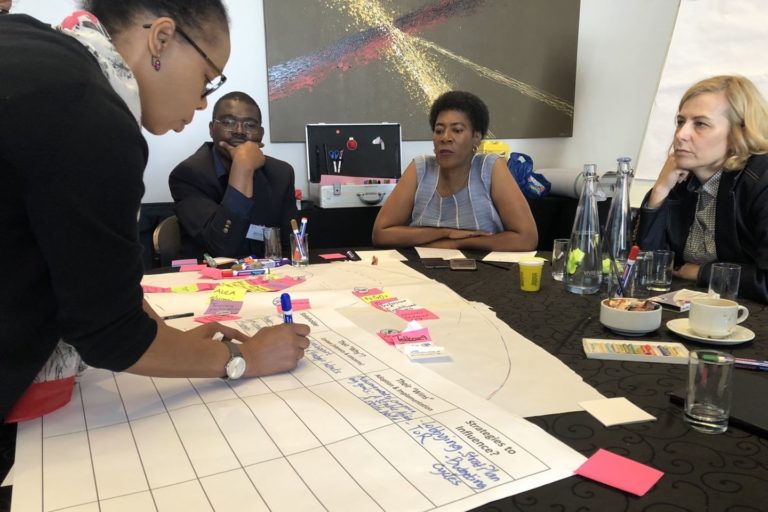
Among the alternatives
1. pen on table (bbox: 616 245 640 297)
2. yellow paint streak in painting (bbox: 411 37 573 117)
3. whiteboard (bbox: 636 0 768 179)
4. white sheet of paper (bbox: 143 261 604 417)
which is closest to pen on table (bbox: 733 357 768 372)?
white sheet of paper (bbox: 143 261 604 417)

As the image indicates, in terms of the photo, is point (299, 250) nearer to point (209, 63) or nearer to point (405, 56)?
point (209, 63)

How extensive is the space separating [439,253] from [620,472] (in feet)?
4.27

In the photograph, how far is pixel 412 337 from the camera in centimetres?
106

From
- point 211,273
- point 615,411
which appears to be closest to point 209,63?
point 615,411

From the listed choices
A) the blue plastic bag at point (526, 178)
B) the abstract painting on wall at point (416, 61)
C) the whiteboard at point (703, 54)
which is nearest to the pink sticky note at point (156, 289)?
the abstract painting on wall at point (416, 61)

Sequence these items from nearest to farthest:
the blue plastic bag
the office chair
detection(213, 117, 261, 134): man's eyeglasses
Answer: the office chair, detection(213, 117, 261, 134): man's eyeglasses, the blue plastic bag

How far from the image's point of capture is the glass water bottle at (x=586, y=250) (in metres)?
1.40

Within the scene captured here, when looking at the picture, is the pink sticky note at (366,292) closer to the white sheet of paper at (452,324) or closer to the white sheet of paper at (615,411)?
the white sheet of paper at (452,324)

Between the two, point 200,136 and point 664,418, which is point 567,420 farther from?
point 200,136

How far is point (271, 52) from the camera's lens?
327cm

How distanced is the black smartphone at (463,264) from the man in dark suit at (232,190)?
2.59 feet

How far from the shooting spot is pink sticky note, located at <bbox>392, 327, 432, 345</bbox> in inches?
41.3

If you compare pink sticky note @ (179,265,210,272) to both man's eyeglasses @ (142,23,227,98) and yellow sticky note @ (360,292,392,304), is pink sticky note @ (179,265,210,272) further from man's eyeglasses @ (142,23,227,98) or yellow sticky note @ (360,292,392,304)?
man's eyeglasses @ (142,23,227,98)

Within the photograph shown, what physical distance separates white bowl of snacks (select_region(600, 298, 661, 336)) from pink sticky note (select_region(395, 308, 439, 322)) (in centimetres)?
35
